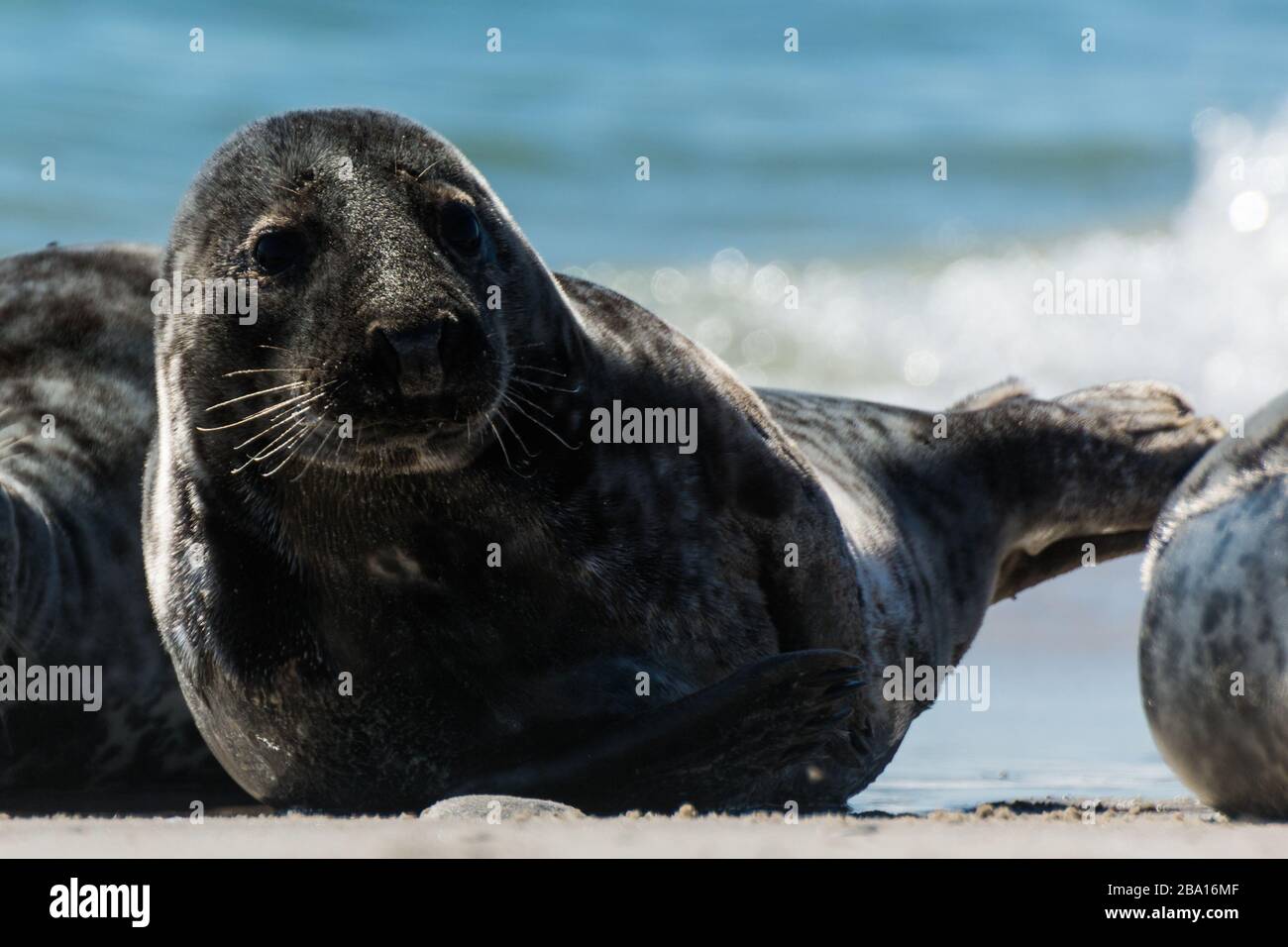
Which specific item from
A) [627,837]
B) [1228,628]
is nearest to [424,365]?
[627,837]

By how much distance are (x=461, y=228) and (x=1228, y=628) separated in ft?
5.68

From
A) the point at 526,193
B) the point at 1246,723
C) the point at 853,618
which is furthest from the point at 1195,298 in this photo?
the point at 1246,723

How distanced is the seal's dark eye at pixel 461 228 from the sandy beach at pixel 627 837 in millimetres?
1167

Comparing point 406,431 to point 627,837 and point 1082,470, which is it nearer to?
point 627,837

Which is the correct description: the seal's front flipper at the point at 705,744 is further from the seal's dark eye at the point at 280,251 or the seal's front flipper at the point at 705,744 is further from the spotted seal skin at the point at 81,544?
the spotted seal skin at the point at 81,544

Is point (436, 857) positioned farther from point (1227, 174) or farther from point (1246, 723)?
point (1227, 174)

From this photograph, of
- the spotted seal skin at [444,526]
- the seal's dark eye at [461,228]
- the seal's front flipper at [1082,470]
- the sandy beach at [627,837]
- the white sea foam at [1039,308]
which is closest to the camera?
the sandy beach at [627,837]

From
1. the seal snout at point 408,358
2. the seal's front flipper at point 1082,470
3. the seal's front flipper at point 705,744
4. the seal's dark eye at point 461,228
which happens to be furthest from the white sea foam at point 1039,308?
the seal snout at point 408,358

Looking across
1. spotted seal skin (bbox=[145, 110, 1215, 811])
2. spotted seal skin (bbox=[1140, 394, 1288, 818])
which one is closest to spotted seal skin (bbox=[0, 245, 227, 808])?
spotted seal skin (bbox=[145, 110, 1215, 811])

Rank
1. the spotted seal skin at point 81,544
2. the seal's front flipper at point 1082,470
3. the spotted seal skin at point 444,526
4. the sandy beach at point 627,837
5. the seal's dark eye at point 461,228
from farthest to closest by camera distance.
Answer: the seal's front flipper at point 1082,470
the spotted seal skin at point 81,544
the seal's dark eye at point 461,228
the spotted seal skin at point 444,526
the sandy beach at point 627,837

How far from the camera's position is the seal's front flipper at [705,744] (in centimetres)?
390

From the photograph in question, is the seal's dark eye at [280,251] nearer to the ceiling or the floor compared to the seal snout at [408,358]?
nearer to the ceiling

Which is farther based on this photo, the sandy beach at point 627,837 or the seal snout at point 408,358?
the seal snout at point 408,358

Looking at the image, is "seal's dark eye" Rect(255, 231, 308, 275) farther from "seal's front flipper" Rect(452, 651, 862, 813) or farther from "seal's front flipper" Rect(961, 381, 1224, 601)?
"seal's front flipper" Rect(961, 381, 1224, 601)
